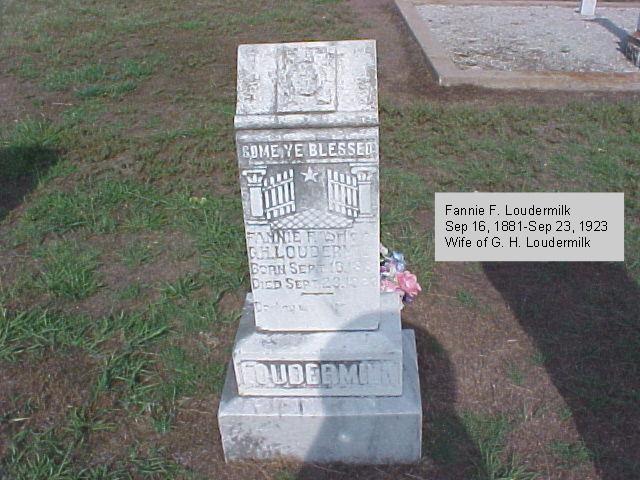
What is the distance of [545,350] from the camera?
3.03 m

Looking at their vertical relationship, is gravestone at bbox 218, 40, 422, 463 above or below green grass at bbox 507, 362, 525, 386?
above

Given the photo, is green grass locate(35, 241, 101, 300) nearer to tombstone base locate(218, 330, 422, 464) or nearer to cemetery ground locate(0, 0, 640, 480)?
cemetery ground locate(0, 0, 640, 480)

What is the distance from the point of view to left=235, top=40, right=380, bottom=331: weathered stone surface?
2.08 meters

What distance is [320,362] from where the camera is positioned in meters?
2.39

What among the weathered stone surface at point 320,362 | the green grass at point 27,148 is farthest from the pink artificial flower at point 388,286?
the green grass at point 27,148

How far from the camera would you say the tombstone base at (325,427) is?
242 centimetres

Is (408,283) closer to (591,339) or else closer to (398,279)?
(398,279)

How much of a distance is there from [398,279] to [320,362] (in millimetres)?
982

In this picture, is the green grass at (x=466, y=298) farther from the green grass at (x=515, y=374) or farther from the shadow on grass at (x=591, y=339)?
the green grass at (x=515, y=374)

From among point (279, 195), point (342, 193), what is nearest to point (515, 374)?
point (342, 193)

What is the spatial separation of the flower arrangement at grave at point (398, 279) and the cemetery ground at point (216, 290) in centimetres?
12

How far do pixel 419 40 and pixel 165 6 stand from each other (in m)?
4.27

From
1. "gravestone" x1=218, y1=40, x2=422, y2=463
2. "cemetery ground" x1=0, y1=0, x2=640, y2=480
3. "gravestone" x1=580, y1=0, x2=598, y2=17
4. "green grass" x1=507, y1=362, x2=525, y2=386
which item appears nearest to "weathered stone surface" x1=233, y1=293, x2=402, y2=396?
"gravestone" x1=218, y1=40, x2=422, y2=463

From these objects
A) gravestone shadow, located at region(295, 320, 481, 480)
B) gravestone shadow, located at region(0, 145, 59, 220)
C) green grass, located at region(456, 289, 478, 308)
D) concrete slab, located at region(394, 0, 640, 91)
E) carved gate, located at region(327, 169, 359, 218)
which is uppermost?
carved gate, located at region(327, 169, 359, 218)
